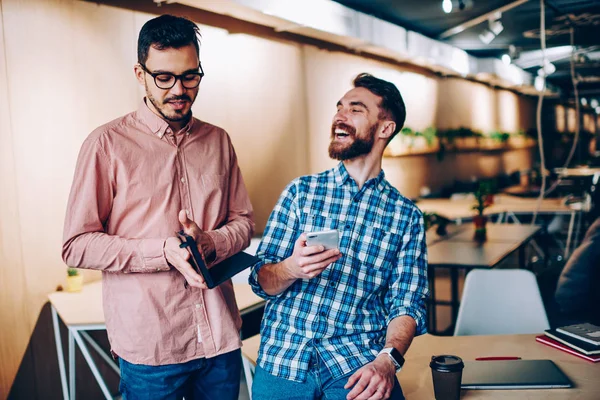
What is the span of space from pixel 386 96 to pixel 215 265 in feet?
3.07

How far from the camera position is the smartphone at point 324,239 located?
5.16 ft

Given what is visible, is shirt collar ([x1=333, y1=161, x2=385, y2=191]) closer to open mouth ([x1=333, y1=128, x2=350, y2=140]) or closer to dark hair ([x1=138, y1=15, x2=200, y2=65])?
open mouth ([x1=333, y1=128, x2=350, y2=140])

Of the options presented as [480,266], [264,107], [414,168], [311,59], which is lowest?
[480,266]

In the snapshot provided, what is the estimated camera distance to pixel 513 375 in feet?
5.89

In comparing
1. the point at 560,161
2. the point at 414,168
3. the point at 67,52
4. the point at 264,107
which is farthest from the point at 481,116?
the point at 67,52

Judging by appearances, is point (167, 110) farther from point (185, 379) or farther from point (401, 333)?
point (401, 333)

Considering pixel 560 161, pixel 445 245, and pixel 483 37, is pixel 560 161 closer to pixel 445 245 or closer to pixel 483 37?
pixel 483 37

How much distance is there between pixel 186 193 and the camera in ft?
5.66

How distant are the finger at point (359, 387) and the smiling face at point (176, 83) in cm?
92

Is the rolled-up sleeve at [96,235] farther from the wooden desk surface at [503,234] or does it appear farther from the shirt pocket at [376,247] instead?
the wooden desk surface at [503,234]

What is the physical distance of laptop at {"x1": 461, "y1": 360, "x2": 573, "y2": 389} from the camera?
1726 millimetres

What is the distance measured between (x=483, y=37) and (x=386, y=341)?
504 centimetres

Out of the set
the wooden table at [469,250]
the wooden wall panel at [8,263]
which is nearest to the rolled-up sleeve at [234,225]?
the wooden wall panel at [8,263]

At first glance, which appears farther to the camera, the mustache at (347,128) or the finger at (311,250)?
the mustache at (347,128)
